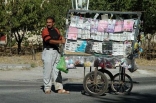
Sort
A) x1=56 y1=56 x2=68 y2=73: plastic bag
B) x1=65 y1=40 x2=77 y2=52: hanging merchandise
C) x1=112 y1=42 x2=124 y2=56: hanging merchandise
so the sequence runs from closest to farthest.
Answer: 1. x1=56 y1=56 x2=68 y2=73: plastic bag
2. x1=112 y1=42 x2=124 y2=56: hanging merchandise
3. x1=65 y1=40 x2=77 y2=52: hanging merchandise

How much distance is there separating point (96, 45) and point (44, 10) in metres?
16.0

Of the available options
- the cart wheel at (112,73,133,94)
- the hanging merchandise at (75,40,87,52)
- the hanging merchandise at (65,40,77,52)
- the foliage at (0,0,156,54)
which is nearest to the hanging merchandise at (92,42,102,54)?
the hanging merchandise at (75,40,87,52)

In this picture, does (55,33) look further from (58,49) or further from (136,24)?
(136,24)

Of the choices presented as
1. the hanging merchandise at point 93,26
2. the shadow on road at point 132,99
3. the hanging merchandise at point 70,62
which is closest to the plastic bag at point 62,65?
the hanging merchandise at point 70,62

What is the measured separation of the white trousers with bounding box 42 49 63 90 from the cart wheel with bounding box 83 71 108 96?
71 cm

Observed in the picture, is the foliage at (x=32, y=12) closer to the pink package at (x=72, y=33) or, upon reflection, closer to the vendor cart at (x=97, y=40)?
the vendor cart at (x=97, y=40)

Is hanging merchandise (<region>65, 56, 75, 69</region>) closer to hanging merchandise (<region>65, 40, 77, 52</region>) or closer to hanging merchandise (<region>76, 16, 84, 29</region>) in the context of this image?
hanging merchandise (<region>65, 40, 77, 52</region>)

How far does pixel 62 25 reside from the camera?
88.5 ft

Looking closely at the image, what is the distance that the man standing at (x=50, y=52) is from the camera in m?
10.1

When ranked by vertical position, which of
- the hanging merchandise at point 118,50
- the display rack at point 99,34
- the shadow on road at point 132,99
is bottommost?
the shadow on road at point 132,99

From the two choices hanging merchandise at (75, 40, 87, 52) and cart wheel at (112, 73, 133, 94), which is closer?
hanging merchandise at (75, 40, 87, 52)

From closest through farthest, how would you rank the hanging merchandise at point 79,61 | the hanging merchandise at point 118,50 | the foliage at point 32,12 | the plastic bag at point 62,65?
the plastic bag at point 62,65, the hanging merchandise at point 79,61, the hanging merchandise at point 118,50, the foliage at point 32,12

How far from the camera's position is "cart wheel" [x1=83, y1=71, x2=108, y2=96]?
10125mm

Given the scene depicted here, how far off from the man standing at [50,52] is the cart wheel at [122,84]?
137cm
